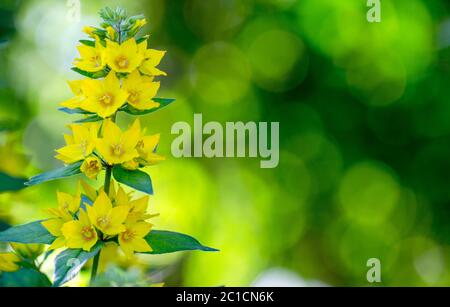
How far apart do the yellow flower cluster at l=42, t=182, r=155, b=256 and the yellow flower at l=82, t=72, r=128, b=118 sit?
70 mm

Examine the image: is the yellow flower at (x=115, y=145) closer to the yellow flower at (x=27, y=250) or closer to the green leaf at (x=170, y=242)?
the green leaf at (x=170, y=242)

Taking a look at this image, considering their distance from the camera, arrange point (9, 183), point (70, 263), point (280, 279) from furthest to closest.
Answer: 1. point (280, 279)
2. point (9, 183)
3. point (70, 263)

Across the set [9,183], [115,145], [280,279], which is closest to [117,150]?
[115,145]

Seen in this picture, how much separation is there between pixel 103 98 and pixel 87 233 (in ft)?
0.39

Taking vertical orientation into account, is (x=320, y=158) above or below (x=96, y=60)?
above

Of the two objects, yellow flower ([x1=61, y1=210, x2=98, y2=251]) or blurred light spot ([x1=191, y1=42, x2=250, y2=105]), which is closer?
yellow flower ([x1=61, y1=210, x2=98, y2=251])

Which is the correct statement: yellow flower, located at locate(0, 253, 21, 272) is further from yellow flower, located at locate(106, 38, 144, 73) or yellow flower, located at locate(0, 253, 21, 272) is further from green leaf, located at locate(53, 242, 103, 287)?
yellow flower, located at locate(106, 38, 144, 73)

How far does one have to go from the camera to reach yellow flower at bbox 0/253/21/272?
1.88 ft

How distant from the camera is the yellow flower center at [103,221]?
1.66 feet

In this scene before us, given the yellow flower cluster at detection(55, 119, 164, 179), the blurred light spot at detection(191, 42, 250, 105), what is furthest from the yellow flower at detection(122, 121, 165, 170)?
the blurred light spot at detection(191, 42, 250, 105)

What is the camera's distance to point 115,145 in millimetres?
511

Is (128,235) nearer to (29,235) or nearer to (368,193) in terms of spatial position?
(29,235)

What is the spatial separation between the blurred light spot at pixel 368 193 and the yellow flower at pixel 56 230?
0.73 metres

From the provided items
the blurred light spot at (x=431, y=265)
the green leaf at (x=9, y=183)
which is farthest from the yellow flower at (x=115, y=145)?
the blurred light spot at (x=431, y=265)
